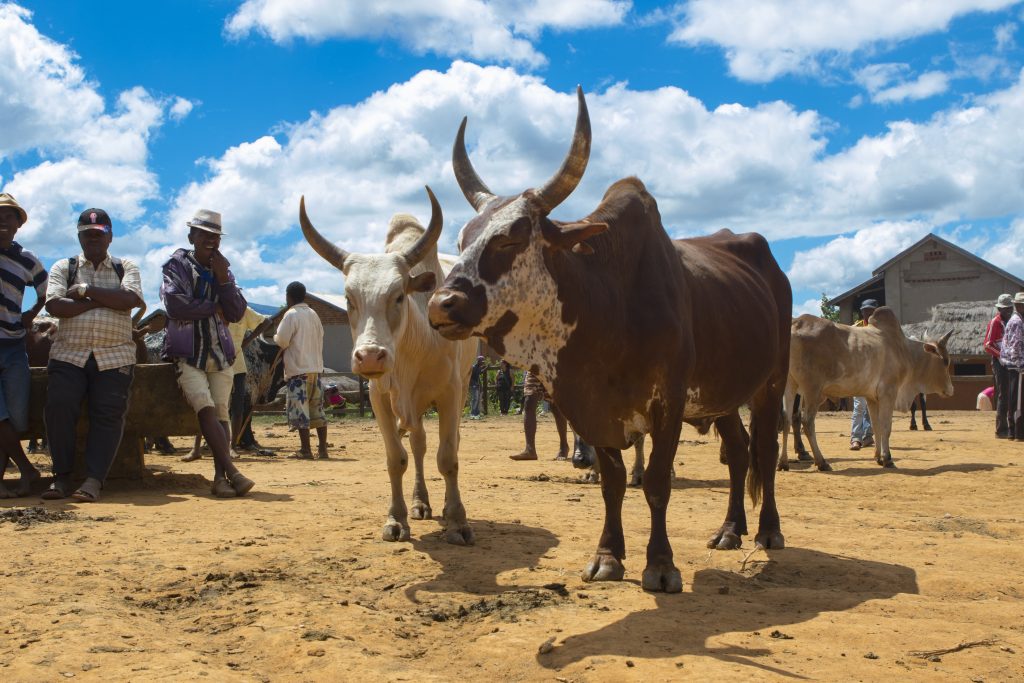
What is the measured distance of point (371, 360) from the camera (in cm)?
540

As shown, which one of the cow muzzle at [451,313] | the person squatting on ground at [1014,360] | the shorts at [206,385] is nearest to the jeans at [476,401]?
the person squatting on ground at [1014,360]

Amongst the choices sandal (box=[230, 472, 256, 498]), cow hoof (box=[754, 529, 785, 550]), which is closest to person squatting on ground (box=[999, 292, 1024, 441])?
cow hoof (box=[754, 529, 785, 550])

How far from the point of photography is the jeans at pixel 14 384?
24.6 ft

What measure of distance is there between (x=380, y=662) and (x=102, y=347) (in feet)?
15.4

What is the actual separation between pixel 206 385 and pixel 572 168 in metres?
4.23

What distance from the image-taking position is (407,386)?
6.37 m

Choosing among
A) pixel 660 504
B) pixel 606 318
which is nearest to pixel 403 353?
pixel 606 318

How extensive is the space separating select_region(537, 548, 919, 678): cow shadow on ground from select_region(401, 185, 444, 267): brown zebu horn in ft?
8.58

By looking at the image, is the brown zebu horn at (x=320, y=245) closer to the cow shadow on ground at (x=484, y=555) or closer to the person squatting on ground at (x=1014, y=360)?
the cow shadow on ground at (x=484, y=555)

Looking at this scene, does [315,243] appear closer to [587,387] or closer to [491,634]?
[587,387]

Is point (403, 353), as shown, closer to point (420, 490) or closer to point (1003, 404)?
point (420, 490)

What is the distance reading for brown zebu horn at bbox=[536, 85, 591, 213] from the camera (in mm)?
4863

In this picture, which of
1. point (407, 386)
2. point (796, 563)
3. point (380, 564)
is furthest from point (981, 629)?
point (407, 386)

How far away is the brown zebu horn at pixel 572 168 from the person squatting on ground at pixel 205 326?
376cm
